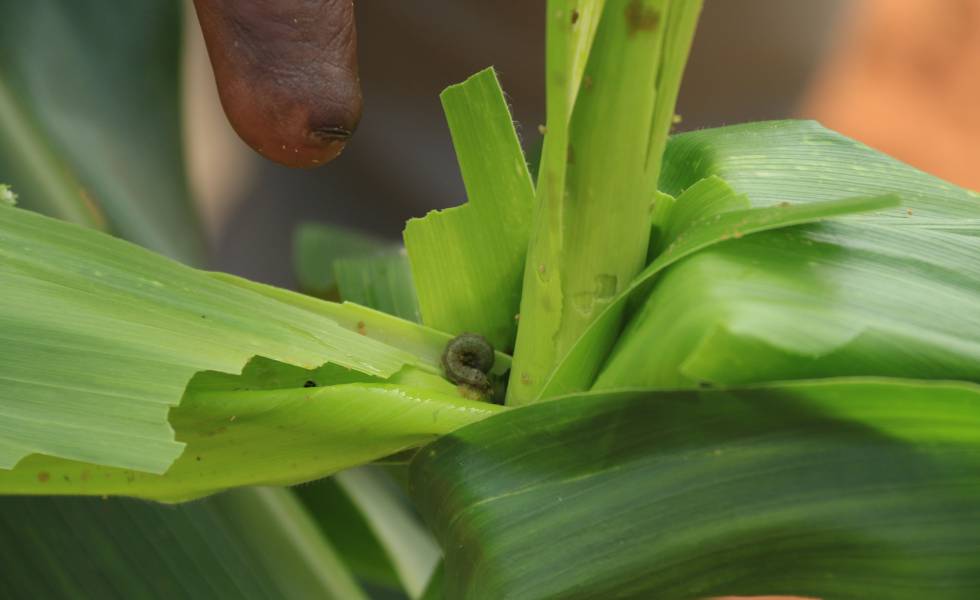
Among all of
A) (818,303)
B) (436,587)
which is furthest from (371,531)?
(818,303)

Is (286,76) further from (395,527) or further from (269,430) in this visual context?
(395,527)

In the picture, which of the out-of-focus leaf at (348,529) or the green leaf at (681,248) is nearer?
the green leaf at (681,248)

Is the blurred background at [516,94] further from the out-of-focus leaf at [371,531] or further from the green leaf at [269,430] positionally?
the green leaf at [269,430]

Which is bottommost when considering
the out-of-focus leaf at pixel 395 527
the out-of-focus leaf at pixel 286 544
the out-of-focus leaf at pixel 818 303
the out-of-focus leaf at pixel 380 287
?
the out-of-focus leaf at pixel 395 527

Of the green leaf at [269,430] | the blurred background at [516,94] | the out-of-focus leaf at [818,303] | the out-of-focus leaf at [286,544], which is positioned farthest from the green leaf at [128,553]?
the blurred background at [516,94]

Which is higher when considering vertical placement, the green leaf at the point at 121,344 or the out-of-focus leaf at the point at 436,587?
the green leaf at the point at 121,344

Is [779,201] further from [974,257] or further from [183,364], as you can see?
[183,364]

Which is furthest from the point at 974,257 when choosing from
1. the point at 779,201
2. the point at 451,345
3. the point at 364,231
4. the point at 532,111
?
the point at 364,231
